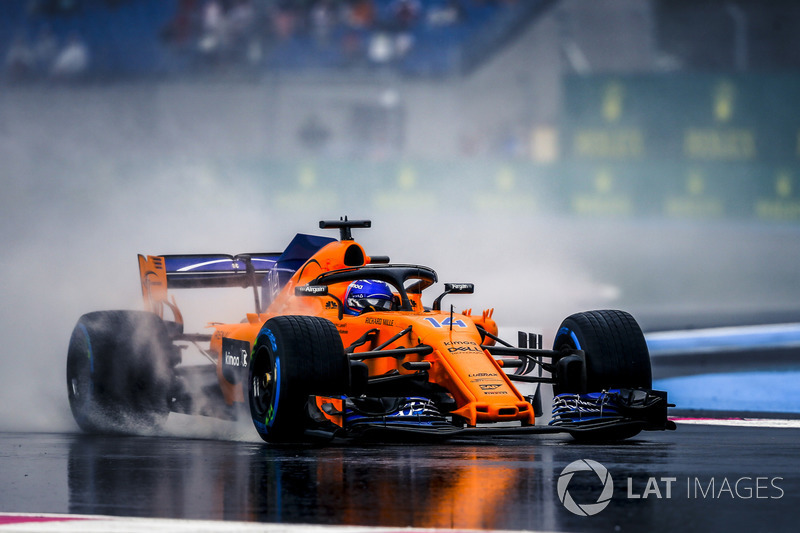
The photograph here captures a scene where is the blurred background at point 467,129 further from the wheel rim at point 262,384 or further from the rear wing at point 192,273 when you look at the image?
the wheel rim at point 262,384

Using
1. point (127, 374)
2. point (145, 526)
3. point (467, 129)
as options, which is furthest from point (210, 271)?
point (467, 129)

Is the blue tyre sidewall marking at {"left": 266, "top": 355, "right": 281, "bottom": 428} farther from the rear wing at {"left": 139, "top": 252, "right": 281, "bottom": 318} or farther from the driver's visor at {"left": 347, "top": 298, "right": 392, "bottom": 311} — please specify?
the rear wing at {"left": 139, "top": 252, "right": 281, "bottom": 318}

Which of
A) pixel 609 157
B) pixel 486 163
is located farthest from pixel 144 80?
pixel 609 157

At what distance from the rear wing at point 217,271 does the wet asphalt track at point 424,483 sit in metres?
2.43

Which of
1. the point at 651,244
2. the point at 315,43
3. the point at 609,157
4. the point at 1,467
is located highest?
the point at 315,43

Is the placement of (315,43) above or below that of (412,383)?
above

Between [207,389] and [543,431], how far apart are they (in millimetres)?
3913

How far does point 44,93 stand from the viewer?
2391 cm

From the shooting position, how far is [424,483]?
251 inches

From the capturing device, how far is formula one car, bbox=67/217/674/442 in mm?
8320

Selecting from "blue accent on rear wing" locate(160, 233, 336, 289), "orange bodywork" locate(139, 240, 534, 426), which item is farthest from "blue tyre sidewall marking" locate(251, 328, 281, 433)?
"blue accent on rear wing" locate(160, 233, 336, 289)

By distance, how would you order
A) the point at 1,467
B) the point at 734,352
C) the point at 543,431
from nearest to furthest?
the point at 1,467
the point at 543,431
the point at 734,352

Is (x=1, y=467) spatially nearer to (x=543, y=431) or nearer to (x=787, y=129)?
(x=543, y=431)

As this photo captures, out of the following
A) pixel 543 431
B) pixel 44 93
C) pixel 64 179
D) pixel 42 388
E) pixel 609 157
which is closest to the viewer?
pixel 543 431
